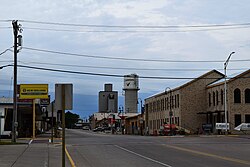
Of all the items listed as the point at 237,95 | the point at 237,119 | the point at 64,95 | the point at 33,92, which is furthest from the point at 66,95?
the point at 237,95

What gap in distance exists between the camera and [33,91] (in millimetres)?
51250

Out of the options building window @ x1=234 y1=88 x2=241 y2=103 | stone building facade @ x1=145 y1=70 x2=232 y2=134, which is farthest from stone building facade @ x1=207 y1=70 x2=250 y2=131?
stone building facade @ x1=145 y1=70 x2=232 y2=134

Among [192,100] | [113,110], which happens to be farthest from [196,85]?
[113,110]

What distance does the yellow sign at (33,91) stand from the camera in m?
50.8

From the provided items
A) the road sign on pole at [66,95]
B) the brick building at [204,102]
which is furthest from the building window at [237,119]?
the road sign on pole at [66,95]

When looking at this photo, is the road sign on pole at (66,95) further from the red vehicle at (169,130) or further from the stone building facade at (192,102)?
the stone building facade at (192,102)

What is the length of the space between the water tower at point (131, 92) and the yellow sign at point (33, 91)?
230 feet

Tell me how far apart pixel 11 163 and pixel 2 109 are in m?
33.5

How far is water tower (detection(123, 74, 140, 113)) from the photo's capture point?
12656 centimetres

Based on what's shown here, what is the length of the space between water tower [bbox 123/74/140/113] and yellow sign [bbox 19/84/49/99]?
230 feet

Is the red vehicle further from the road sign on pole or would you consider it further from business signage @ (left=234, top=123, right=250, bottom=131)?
the road sign on pole

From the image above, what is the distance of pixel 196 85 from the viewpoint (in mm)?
76188

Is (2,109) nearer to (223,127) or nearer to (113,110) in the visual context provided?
(223,127)

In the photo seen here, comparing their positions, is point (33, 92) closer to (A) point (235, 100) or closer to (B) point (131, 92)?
(A) point (235, 100)
